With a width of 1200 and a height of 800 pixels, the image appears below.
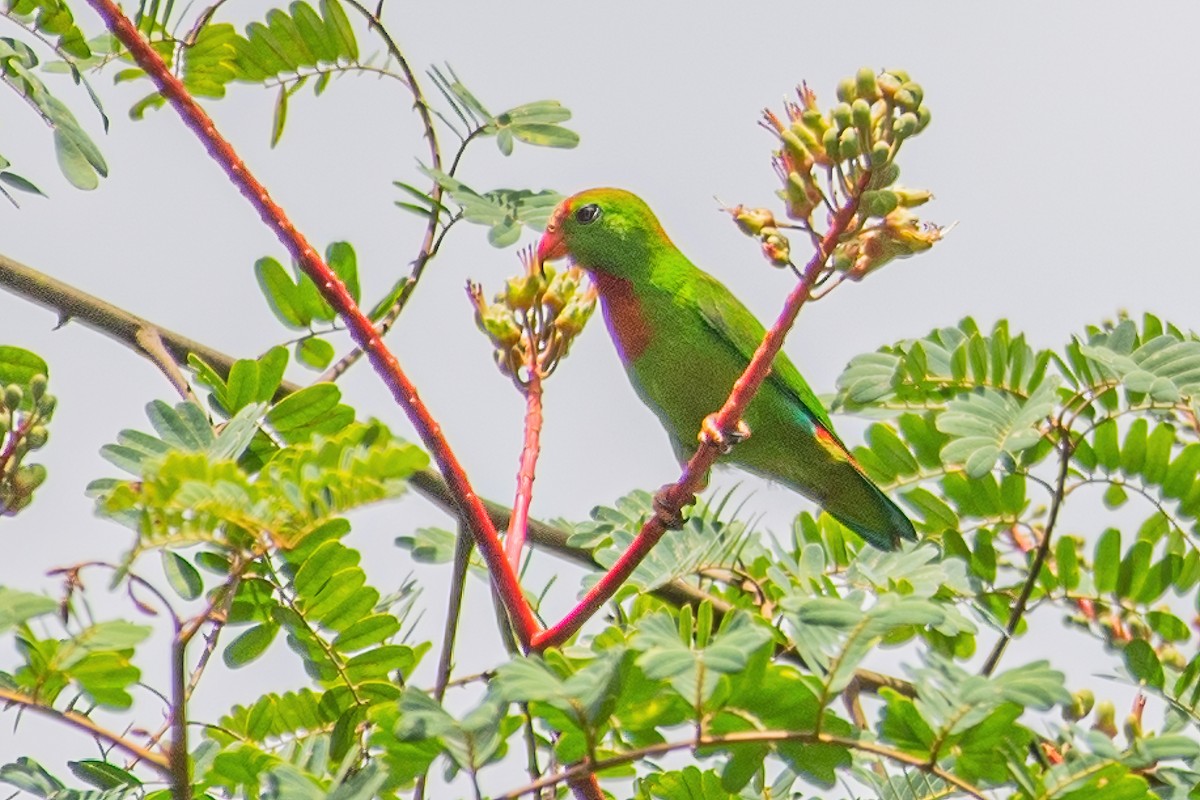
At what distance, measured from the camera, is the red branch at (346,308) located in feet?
5.89

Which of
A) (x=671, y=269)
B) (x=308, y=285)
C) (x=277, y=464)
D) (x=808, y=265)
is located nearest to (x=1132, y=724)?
(x=808, y=265)

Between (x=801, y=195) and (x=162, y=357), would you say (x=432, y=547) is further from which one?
(x=801, y=195)

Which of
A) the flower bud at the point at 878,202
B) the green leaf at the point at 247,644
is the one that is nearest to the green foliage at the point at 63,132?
the green leaf at the point at 247,644

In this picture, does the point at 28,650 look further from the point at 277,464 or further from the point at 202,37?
the point at 202,37

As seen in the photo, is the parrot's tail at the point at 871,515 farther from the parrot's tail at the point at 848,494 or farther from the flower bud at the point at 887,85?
the flower bud at the point at 887,85

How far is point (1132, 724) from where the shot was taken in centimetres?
231

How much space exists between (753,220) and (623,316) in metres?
2.12

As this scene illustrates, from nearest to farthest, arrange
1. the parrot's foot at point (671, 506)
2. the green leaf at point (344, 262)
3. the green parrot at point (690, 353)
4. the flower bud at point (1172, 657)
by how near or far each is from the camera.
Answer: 1. the parrot's foot at point (671, 506)
2. the green leaf at point (344, 262)
3. the flower bud at point (1172, 657)
4. the green parrot at point (690, 353)

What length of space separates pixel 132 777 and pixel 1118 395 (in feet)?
6.73

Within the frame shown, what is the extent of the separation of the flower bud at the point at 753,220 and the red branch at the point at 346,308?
47 centimetres

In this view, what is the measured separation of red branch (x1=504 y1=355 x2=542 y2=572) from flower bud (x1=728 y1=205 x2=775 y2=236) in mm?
517

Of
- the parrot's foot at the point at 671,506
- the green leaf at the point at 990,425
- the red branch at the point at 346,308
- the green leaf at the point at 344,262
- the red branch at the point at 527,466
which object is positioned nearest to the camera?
the red branch at the point at 346,308

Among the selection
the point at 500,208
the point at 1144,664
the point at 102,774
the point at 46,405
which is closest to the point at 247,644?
the point at 102,774

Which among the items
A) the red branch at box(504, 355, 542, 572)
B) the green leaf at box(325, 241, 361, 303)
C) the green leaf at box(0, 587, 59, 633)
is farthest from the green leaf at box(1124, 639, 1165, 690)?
the green leaf at box(0, 587, 59, 633)
